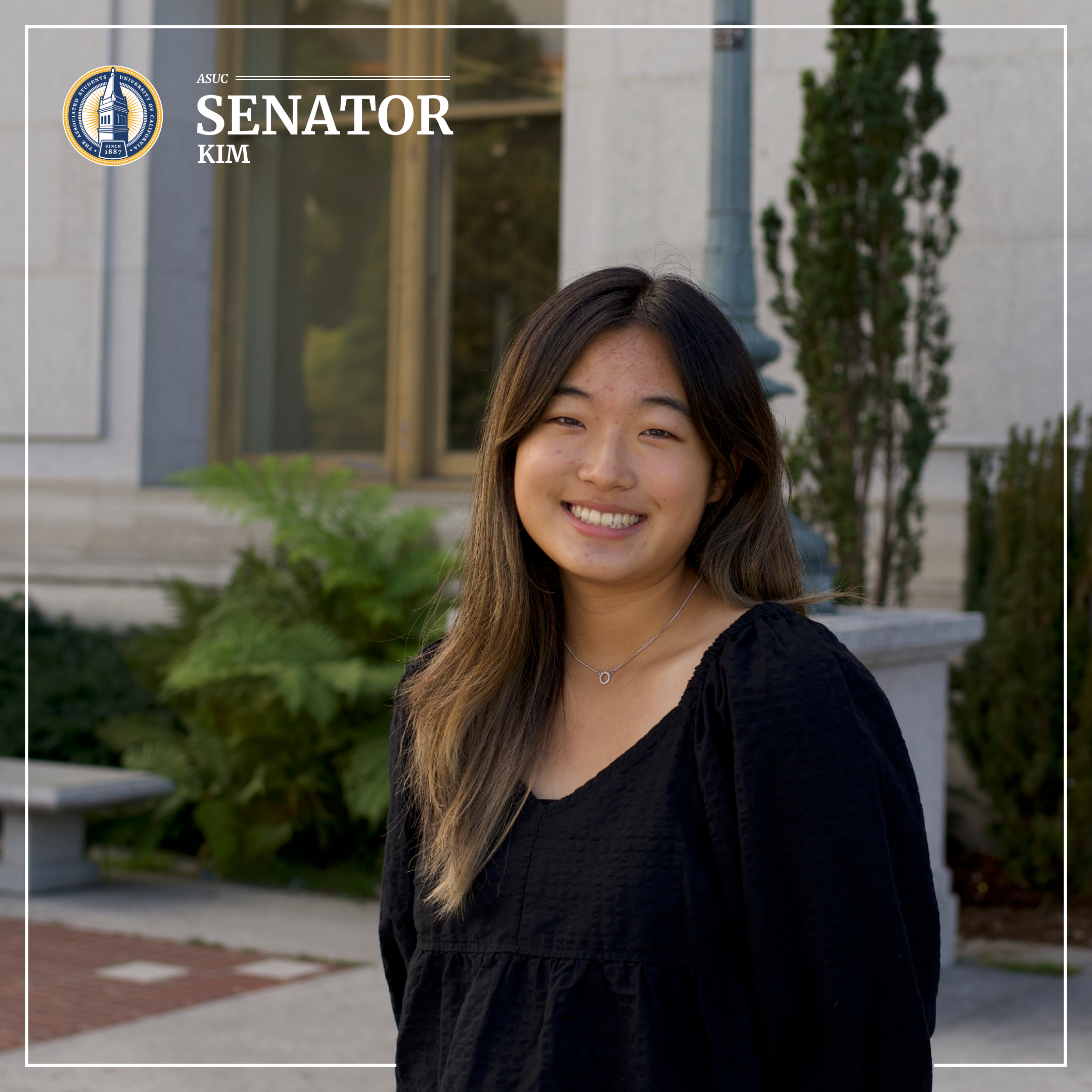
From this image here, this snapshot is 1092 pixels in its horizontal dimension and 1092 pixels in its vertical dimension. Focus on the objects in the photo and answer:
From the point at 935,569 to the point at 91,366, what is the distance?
16.8ft

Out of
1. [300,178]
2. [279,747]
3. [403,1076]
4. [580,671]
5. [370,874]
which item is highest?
[300,178]

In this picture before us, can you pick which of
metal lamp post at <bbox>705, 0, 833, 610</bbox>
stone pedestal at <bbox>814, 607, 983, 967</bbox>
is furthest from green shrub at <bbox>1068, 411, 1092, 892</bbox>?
metal lamp post at <bbox>705, 0, 833, 610</bbox>

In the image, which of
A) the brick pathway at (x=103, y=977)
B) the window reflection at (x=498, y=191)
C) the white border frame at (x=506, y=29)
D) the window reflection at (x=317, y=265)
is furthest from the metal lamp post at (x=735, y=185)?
the window reflection at (x=317, y=265)

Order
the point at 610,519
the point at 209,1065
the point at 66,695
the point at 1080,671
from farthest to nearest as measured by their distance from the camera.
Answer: the point at 66,695 < the point at 1080,671 < the point at 209,1065 < the point at 610,519

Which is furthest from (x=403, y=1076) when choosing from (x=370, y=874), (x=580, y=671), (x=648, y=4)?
(x=648, y=4)

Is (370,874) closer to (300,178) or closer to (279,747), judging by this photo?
(279,747)

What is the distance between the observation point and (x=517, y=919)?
178cm

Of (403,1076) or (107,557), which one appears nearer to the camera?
(403,1076)

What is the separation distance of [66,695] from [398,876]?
6116 millimetres

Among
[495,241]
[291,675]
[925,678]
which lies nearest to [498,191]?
[495,241]

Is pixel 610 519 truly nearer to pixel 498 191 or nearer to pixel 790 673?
pixel 790 673

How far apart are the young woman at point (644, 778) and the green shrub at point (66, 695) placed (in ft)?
18.9

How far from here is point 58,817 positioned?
6.56 m

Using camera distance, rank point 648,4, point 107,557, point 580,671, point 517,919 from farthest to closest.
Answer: point 107,557, point 648,4, point 580,671, point 517,919
